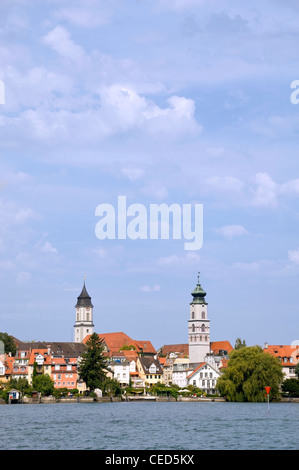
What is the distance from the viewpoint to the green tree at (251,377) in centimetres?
9081

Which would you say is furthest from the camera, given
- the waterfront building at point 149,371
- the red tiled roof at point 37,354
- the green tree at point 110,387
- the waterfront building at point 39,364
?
the waterfront building at point 149,371

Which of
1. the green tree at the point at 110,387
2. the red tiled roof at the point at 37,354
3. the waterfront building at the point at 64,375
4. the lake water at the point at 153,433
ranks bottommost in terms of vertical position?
the lake water at the point at 153,433

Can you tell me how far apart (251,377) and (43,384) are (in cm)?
3231

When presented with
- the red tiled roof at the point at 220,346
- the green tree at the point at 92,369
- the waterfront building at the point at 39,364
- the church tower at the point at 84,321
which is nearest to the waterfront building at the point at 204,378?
the waterfront building at the point at 39,364

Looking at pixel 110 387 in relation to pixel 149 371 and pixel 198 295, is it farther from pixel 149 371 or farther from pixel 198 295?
pixel 198 295

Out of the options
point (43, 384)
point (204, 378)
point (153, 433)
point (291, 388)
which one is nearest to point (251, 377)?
point (291, 388)

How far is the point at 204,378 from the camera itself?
458 ft

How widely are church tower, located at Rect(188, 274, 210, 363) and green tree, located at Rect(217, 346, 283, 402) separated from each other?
Answer: 7960 centimetres

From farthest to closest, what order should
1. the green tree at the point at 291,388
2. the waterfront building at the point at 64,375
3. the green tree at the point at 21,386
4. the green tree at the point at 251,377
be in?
the waterfront building at the point at 64,375 < the green tree at the point at 21,386 < the green tree at the point at 291,388 < the green tree at the point at 251,377

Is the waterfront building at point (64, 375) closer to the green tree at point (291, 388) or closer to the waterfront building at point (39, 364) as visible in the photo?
the waterfront building at point (39, 364)

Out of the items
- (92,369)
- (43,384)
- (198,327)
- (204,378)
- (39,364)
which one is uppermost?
(198,327)

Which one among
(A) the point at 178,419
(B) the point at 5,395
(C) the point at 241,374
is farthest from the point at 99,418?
(B) the point at 5,395

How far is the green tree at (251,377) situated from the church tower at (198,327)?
3134 inches

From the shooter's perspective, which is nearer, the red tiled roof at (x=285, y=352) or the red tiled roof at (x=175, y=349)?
the red tiled roof at (x=285, y=352)
